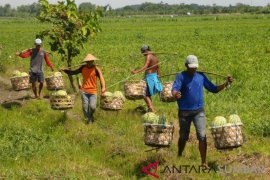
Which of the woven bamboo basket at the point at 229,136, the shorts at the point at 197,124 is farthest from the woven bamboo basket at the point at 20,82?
the woven bamboo basket at the point at 229,136

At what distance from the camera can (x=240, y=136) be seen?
807 centimetres

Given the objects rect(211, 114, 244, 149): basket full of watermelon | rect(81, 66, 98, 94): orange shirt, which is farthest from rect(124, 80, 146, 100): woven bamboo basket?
rect(211, 114, 244, 149): basket full of watermelon

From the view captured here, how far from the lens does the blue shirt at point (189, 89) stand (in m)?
8.43

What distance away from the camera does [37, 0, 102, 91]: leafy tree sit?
47.0ft

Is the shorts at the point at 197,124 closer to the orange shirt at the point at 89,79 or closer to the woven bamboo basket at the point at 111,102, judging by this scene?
the woven bamboo basket at the point at 111,102

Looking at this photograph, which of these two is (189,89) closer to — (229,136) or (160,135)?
(160,135)

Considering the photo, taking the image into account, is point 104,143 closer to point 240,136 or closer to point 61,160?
point 61,160

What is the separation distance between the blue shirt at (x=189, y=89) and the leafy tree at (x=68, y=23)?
6.41 m

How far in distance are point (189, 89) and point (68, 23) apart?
7.04m

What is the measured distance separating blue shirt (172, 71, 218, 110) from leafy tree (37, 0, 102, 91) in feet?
21.0

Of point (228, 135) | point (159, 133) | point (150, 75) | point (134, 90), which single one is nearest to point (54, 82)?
point (134, 90)

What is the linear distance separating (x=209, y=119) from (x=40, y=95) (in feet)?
18.4

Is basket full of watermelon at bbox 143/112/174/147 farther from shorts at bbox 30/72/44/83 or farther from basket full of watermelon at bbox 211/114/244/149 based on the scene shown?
shorts at bbox 30/72/44/83

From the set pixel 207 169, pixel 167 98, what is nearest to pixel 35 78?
pixel 167 98
